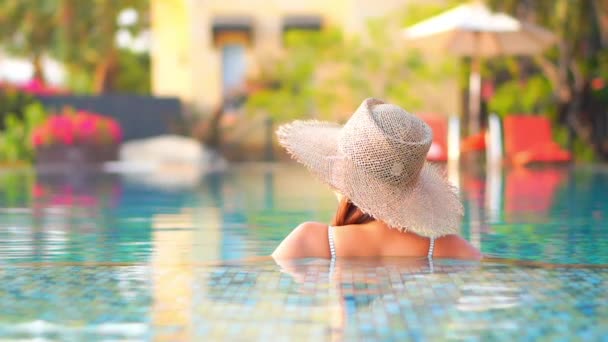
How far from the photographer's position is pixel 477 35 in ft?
69.0

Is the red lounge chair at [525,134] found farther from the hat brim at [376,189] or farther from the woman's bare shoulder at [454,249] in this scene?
the hat brim at [376,189]

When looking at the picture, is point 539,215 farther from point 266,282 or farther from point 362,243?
point 266,282

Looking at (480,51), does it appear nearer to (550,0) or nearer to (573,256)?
(550,0)

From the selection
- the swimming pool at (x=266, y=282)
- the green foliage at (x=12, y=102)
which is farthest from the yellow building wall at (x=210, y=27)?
the swimming pool at (x=266, y=282)

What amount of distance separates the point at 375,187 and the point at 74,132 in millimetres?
16530

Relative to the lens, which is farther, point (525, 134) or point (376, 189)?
point (525, 134)

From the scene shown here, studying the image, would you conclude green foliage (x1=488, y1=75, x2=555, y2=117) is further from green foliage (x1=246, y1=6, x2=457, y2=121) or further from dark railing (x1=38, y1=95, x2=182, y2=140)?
dark railing (x1=38, y1=95, x2=182, y2=140)

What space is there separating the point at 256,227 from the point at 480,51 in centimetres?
1302

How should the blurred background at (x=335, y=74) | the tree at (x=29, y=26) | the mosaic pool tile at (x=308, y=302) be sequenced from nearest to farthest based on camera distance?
the mosaic pool tile at (x=308, y=302), the blurred background at (x=335, y=74), the tree at (x=29, y=26)

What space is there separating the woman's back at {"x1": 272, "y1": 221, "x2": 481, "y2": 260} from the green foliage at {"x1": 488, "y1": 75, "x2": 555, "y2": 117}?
1738 cm

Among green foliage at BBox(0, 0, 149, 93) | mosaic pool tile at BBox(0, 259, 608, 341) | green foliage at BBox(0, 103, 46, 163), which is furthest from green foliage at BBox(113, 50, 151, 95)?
mosaic pool tile at BBox(0, 259, 608, 341)

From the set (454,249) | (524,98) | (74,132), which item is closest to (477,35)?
(524,98)

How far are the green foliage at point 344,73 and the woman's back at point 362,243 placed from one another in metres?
19.7

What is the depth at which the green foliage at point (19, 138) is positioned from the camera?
2183cm
